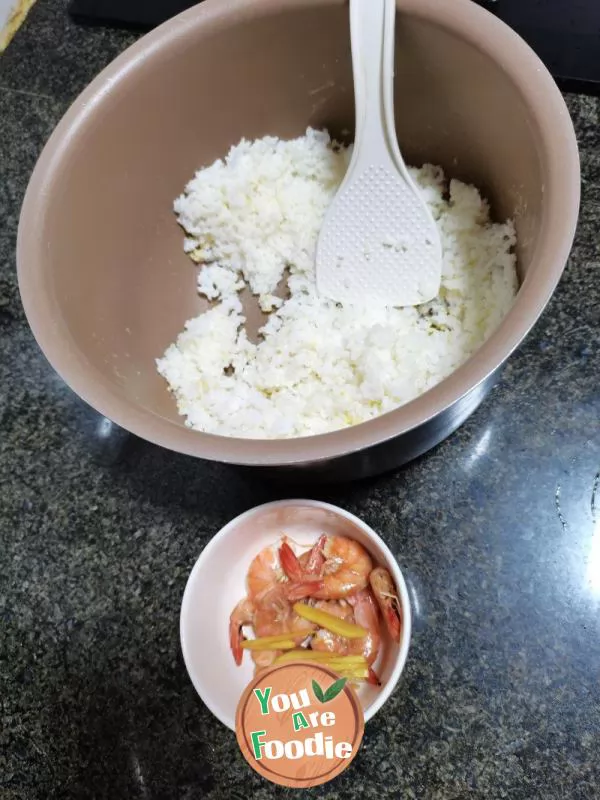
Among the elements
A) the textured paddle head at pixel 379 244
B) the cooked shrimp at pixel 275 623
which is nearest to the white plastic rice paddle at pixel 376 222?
the textured paddle head at pixel 379 244

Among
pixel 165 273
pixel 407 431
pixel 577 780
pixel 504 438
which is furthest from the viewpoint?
pixel 165 273

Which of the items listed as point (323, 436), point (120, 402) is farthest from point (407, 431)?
point (120, 402)

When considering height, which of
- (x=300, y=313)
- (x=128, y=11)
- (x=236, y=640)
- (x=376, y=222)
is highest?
(x=128, y=11)

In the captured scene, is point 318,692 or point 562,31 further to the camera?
point 562,31

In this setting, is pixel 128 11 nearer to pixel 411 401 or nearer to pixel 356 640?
pixel 411 401

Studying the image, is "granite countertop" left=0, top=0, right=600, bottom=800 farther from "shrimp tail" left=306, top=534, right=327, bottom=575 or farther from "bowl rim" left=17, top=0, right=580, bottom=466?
"bowl rim" left=17, top=0, right=580, bottom=466

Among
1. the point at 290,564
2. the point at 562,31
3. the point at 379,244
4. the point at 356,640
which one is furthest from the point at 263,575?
the point at 562,31

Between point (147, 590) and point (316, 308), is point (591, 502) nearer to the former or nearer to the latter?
point (316, 308)
